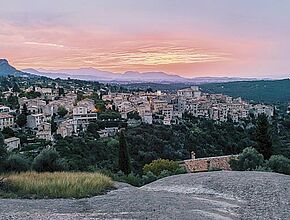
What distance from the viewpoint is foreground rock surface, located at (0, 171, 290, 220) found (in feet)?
32.3

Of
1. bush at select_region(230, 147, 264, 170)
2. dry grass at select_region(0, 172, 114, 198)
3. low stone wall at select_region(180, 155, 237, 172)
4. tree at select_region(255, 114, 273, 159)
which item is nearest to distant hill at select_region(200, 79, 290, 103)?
tree at select_region(255, 114, 273, 159)

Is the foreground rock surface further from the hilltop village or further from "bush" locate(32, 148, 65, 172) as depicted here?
the hilltop village

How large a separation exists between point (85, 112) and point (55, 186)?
52.7 metres

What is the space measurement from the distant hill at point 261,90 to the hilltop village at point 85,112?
1428 cm

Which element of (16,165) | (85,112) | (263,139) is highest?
(16,165)

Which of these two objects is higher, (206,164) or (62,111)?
(206,164)

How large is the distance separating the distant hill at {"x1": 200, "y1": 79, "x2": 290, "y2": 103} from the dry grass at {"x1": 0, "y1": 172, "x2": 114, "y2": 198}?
89.9 metres

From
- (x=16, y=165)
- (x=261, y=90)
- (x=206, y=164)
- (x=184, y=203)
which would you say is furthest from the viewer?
(x=261, y=90)

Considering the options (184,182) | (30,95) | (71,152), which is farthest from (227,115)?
(184,182)

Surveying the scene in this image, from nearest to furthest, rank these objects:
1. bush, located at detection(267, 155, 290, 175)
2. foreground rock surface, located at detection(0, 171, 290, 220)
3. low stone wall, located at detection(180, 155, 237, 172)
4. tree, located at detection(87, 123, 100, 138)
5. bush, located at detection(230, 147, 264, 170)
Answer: foreground rock surface, located at detection(0, 171, 290, 220) → bush, located at detection(267, 155, 290, 175) → bush, located at detection(230, 147, 264, 170) → low stone wall, located at detection(180, 155, 237, 172) → tree, located at detection(87, 123, 100, 138)

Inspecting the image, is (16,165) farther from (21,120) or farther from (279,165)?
(21,120)

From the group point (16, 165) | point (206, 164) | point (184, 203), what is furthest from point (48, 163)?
point (206, 164)

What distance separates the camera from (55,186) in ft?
44.4

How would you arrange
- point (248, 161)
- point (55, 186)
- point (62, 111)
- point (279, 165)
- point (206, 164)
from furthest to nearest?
point (62, 111)
point (206, 164)
point (248, 161)
point (279, 165)
point (55, 186)
